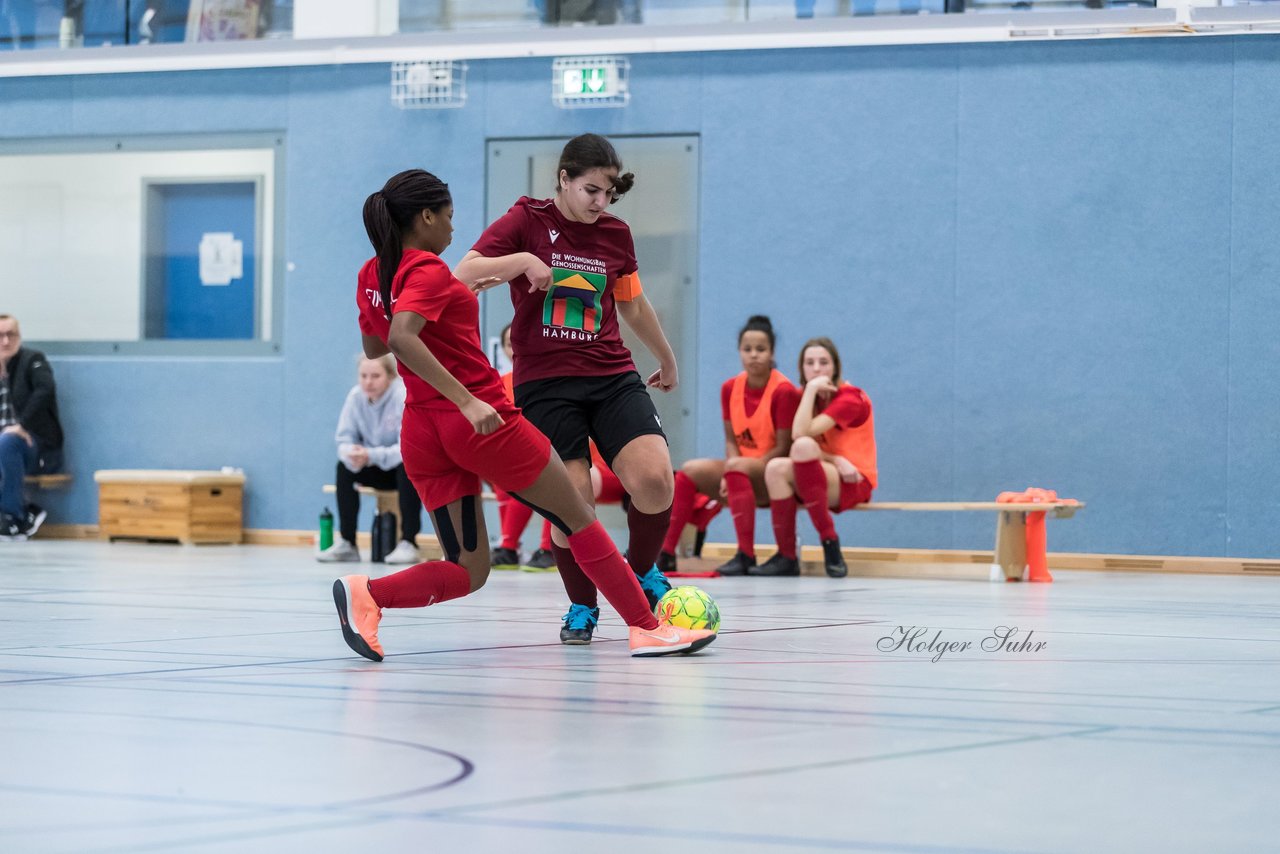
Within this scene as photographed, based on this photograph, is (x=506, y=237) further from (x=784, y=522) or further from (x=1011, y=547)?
(x=1011, y=547)

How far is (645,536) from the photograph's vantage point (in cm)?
539

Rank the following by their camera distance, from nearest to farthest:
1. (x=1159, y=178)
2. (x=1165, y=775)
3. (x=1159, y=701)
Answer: (x=1165, y=775) < (x=1159, y=701) < (x=1159, y=178)

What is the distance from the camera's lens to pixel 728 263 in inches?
457

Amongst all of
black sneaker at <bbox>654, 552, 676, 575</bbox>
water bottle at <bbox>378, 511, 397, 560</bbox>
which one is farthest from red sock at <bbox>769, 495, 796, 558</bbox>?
water bottle at <bbox>378, 511, 397, 560</bbox>

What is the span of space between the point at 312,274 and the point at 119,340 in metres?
1.63

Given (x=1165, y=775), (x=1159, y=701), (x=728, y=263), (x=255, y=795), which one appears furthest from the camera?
(x=728, y=263)

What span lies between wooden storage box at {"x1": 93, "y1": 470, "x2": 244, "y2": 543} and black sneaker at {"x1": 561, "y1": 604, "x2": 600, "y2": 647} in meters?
7.44

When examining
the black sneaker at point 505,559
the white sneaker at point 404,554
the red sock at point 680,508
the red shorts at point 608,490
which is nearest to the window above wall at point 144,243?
the white sneaker at point 404,554

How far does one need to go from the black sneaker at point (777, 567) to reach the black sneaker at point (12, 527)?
5550mm

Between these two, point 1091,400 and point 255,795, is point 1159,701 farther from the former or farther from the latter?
point 1091,400

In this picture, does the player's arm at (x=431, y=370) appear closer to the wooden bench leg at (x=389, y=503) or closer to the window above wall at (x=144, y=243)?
the wooden bench leg at (x=389, y=503)

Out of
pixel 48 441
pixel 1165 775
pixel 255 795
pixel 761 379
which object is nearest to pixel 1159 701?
pixel 1165 775

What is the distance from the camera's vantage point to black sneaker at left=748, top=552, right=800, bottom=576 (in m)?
9.68

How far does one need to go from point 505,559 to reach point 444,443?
558 cm
